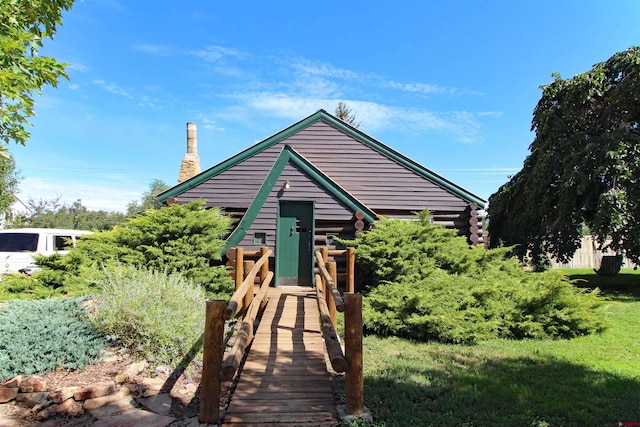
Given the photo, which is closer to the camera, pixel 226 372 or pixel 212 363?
pixel 226 372

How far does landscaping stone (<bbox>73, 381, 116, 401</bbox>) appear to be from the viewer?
3.99 m

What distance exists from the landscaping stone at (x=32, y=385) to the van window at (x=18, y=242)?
10.6 meters

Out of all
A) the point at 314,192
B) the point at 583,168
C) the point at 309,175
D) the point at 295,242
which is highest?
the point at 583,168

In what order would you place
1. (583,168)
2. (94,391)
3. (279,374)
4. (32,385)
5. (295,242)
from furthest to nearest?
(583,168), (295,242), (279,374), (32,385), (94,391)

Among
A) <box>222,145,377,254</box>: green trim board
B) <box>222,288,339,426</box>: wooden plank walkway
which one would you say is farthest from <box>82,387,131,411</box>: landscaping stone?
<box>222,145,377,254</box>: green trim board

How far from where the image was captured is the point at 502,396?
4.32 metres

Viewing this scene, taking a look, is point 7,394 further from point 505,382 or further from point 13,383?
point 505,382

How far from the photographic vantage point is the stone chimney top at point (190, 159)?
1653 cm

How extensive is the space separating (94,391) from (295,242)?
733 cm

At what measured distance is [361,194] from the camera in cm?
1316

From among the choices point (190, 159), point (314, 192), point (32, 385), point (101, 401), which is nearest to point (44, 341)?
point (32, 385)

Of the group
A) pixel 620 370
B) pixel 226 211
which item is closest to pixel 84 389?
pixel 620 370

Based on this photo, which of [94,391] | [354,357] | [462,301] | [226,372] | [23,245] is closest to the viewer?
[226,372]

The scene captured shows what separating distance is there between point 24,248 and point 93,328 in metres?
10.1
